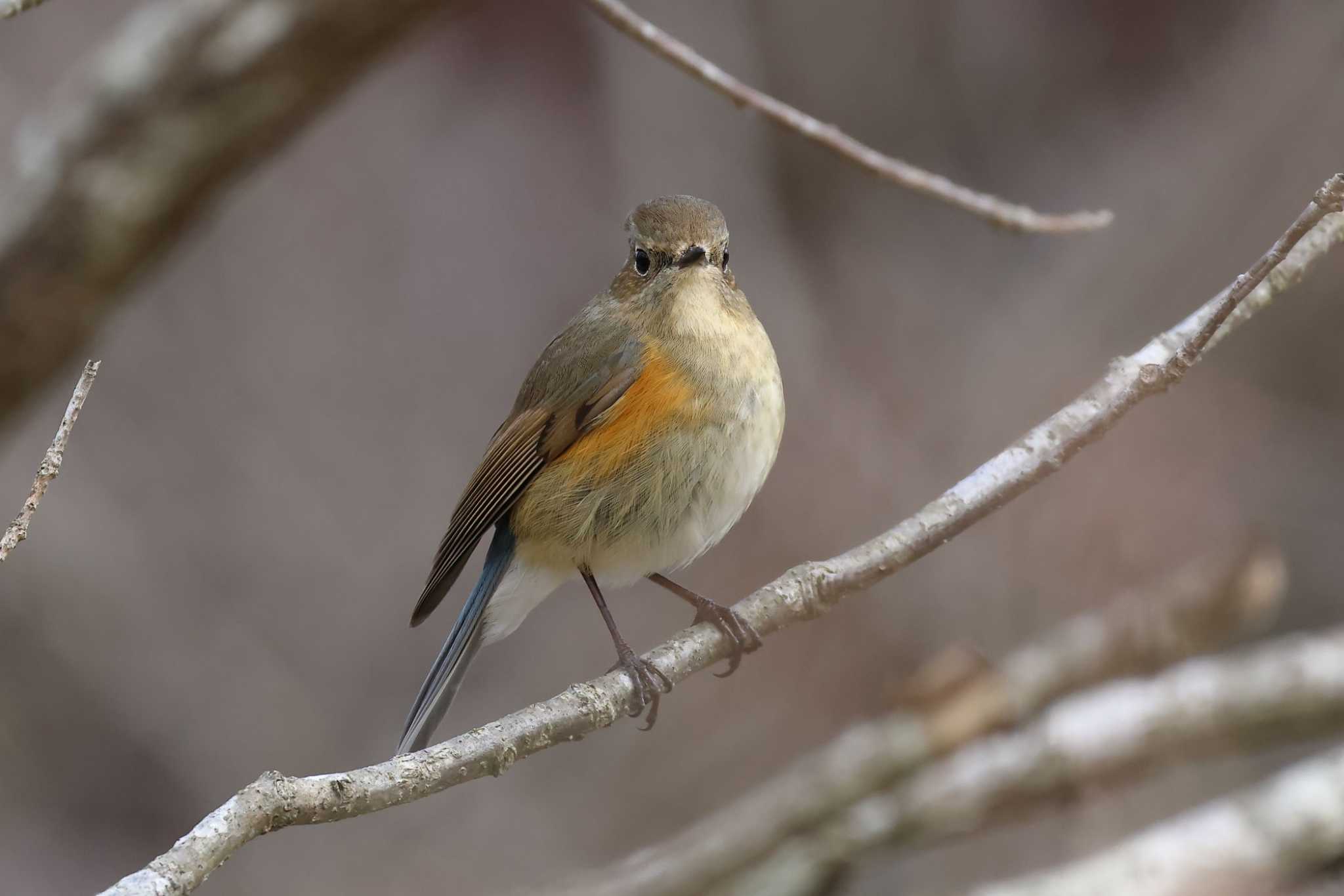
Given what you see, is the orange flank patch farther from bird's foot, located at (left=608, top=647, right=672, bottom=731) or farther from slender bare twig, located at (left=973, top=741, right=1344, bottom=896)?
slender bare twig, located at (left=973, top=741, right=1344, bottom=896)

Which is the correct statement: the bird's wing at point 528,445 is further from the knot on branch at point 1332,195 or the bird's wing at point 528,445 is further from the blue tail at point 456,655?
the knot on branch at point 1332,195

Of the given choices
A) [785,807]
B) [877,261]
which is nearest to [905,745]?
[785,807]

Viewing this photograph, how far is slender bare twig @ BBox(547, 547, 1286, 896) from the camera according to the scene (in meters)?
2.85

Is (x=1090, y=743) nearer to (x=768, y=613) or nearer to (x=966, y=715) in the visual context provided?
(x=966, y=715)

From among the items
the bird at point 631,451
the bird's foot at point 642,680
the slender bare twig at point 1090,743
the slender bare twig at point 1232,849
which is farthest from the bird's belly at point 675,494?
the slender bare twig at point 1232,849

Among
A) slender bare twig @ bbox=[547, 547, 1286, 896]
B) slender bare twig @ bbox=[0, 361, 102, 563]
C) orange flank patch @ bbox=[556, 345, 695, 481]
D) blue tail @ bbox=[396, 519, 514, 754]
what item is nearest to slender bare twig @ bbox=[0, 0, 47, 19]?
slender bare twig @ bbox=[0, 361, 102, 563]

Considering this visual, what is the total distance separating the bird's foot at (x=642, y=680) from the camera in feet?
9.82

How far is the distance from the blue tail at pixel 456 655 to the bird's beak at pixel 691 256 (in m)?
0.85

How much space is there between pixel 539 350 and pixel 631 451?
283 centimetres

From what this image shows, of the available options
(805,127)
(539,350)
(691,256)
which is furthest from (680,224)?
(539,350)

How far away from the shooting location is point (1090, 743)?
10.9 ft

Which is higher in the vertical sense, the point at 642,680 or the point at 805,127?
the point at 805,127

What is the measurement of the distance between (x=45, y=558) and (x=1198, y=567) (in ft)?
14.7

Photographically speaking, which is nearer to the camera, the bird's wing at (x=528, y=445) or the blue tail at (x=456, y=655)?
the blue tail at (x=456, y=655)
